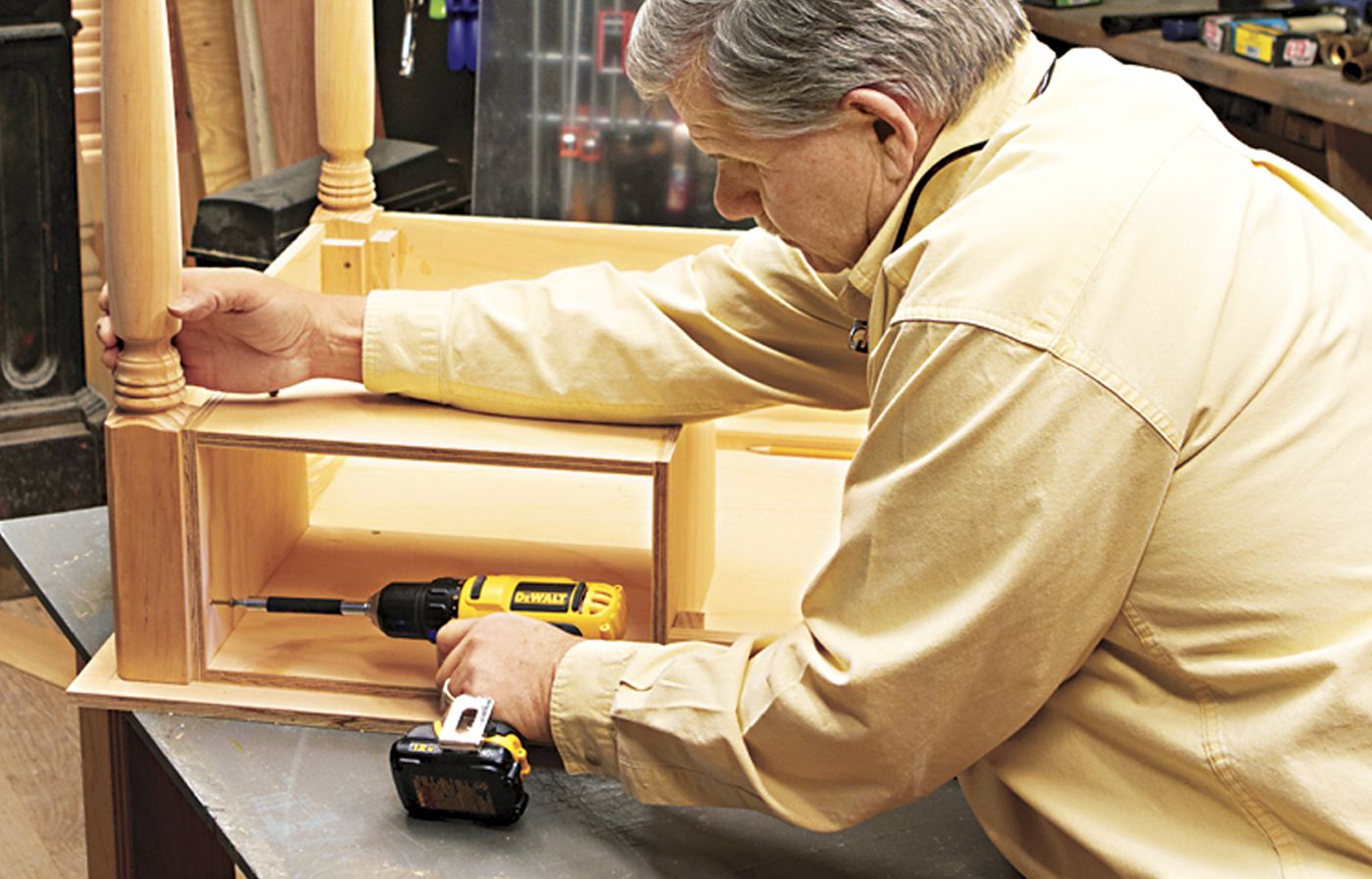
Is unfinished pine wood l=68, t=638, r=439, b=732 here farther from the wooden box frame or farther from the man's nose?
the man's nose

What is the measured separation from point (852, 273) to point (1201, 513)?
1.00 feet

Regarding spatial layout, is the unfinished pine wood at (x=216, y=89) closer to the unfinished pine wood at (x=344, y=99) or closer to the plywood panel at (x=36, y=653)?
the plywood panel at (x=36, y=653)

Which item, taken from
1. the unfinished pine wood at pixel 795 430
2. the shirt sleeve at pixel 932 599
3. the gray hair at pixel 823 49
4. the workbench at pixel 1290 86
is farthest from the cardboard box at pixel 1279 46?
the shirt sleeve at pixel 932 599

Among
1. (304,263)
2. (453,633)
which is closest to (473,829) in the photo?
(453,633)

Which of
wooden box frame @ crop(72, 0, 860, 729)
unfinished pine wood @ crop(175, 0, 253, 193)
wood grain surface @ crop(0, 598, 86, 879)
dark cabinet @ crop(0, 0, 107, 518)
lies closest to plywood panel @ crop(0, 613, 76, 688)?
wood grain surface @ crop(0, 598, 86, 879)

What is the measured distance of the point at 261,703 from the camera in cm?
130

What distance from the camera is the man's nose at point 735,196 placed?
1.16 meters

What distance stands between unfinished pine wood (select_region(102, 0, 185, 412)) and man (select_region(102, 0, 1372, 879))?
0.34 metres

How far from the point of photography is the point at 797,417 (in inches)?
73.0

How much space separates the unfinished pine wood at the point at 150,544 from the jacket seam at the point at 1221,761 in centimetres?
71

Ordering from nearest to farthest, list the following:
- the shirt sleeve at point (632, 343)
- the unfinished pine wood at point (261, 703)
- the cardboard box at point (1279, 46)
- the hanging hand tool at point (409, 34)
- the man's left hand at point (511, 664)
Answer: the man's left hand at point (511, 664) < the unfinished pine wood at point (261, 703) < the shirt sleeve at point (632, 343) < the cardboard box at point (1279, 46) < the hanging hand tool at point (409, 34)

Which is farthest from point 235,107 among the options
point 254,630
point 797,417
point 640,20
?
point 640,20

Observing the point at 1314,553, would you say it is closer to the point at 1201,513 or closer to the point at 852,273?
the point at 1201,513

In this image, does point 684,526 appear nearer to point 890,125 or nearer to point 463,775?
point 463,775
